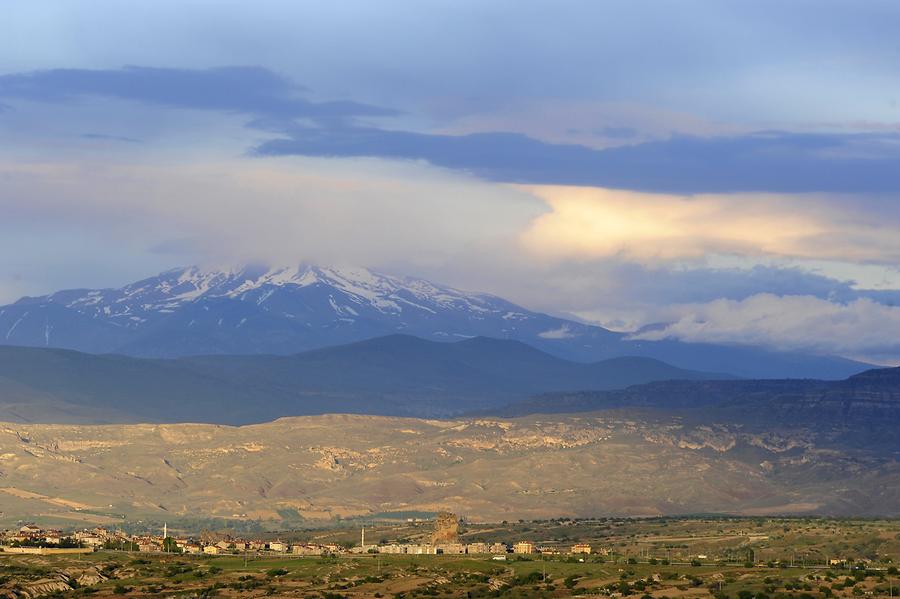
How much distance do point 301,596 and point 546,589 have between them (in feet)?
80.1

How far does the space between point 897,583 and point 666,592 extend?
2223 centimetres

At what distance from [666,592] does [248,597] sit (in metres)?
39.5

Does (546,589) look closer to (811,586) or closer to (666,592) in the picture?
(666,592)

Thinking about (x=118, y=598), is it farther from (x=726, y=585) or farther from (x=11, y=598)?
(x=726, y=585)

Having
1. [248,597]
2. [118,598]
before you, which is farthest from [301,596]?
[118,598]

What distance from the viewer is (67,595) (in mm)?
198625

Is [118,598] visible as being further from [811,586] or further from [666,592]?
[811,586]

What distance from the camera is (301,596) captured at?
635 ft

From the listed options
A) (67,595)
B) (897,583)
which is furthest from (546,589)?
(67,595)

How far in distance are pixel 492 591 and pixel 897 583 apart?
3882 centimetres

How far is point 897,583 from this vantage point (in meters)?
194

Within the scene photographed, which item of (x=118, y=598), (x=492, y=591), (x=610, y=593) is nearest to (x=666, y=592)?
(x=610, y=593)

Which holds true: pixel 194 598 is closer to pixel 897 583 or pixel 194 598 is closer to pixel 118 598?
pixel 118 598

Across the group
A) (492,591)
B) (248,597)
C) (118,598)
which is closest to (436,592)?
(492,591)
